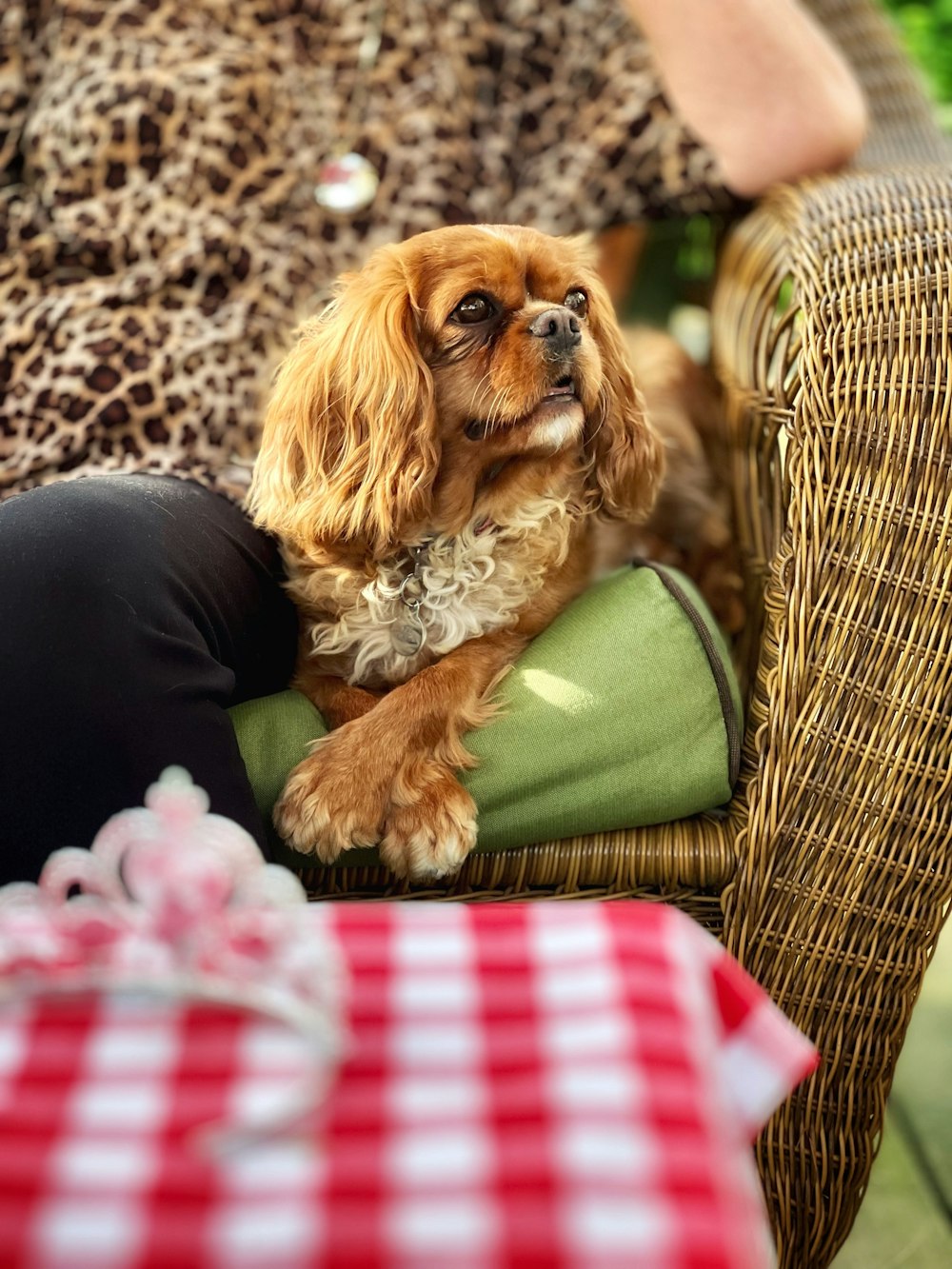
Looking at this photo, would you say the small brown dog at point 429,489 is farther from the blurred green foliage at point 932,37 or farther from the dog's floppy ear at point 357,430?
the blurred green foliage at point 932,37

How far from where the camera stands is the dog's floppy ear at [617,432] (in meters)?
1.70

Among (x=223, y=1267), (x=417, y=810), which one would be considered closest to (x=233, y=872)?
(x=223, y=1267)

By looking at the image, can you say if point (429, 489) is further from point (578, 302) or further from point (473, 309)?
point (578, 302)

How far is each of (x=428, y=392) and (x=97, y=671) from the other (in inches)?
23.1

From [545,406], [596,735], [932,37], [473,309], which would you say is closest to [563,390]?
[545,406]

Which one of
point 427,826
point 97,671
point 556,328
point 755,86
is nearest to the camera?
point 97,671

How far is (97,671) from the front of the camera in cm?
120

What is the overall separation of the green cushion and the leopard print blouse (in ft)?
1.79

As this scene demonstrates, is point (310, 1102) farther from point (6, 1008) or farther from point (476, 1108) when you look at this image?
point (6, 1008)

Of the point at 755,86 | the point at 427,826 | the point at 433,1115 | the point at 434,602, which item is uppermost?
the point at 755,86

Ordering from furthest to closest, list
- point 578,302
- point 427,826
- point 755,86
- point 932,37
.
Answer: point 932,37 → point 755,86 → point 578,302 → point 427,826

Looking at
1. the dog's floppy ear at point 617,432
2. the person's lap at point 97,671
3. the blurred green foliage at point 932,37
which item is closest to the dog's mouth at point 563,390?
the dog's floppy ear at point 617,432

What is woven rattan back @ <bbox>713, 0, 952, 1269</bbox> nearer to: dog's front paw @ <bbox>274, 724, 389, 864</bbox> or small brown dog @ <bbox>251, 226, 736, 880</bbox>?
small brown dog @ <bbox>251, 226, 736, 880</bbox>

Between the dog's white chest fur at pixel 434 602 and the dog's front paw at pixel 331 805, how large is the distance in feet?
0.90
